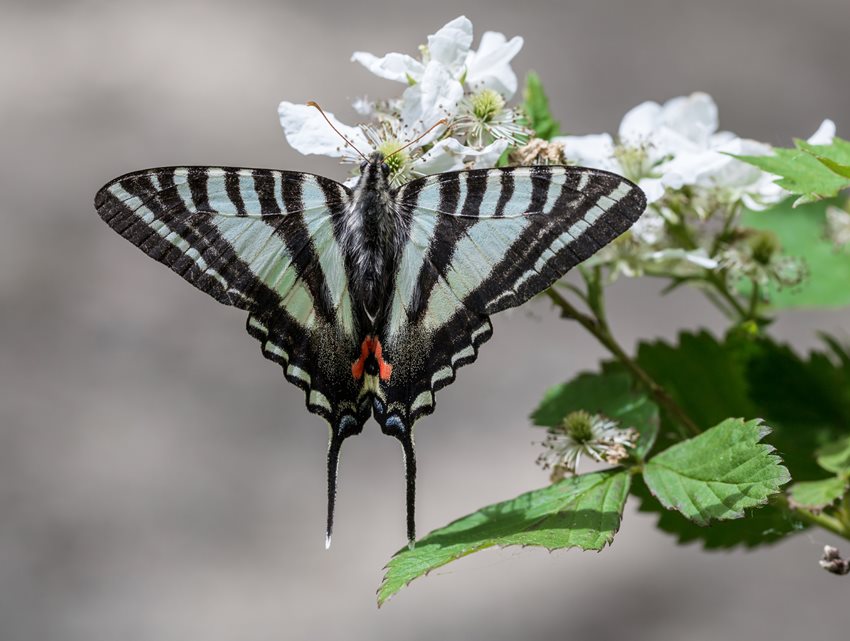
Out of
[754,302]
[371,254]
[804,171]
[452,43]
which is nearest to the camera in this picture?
[804,171]

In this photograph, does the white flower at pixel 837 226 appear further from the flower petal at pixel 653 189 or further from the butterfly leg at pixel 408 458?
the butterfly leg at pixel 408 458

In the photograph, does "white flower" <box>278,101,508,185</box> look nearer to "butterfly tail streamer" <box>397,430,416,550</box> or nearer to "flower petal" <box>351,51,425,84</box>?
"flower petal" <box>351,51,425,84</box>

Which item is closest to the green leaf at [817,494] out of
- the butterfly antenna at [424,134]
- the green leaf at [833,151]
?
the green leaf at [833,151]

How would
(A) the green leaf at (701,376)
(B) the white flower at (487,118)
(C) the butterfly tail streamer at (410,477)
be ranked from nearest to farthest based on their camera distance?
1. (C) the butterfly tail streamer at (410,477)
2. (B) the white flower at (487,118)
3. (A) the green leaf at (701,376)

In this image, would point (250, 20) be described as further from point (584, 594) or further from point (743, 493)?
point (743, 493)

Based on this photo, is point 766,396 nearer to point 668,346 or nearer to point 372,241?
point 668,346

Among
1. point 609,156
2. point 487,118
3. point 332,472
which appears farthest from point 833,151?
point 332,472

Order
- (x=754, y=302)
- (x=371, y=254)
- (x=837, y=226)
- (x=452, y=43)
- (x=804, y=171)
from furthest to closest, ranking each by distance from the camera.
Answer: (x=837, y=226)
(x=754, y=302)
(x=371, y=254)
(x=452, y=43)
(x=804, y=171)

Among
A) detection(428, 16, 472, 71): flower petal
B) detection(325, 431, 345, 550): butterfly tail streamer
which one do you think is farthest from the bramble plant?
detection(325, 431, 345, 550): butterfly tail streamer
